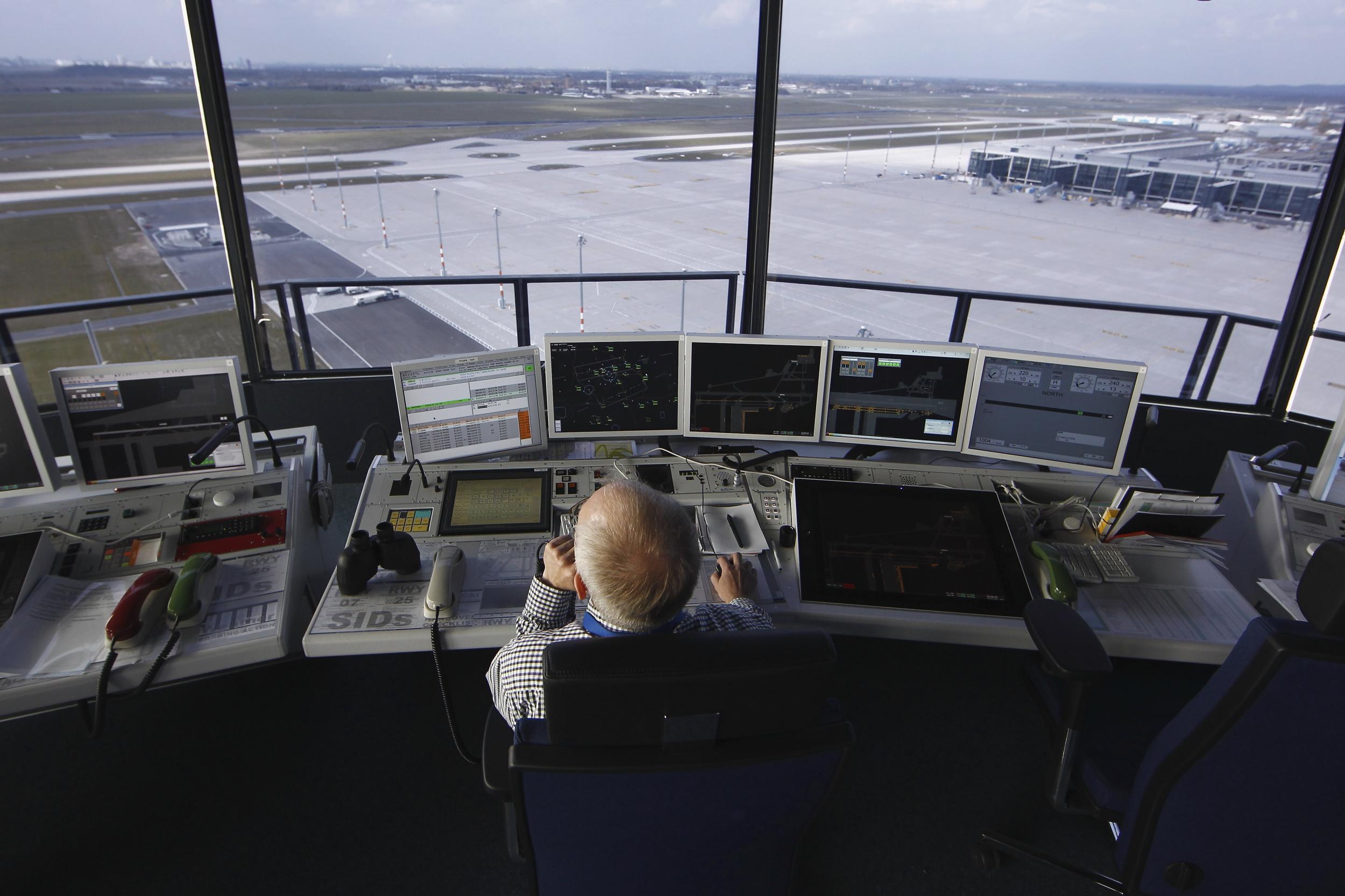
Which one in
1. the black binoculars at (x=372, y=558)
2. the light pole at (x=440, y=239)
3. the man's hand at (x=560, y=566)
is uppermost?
the light pole at (x=440, y=239)

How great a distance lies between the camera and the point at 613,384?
2279 millimetres

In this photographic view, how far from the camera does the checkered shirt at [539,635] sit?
1.23 meters

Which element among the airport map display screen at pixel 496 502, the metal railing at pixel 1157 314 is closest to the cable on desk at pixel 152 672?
the airport map display screen at pixel 496 502

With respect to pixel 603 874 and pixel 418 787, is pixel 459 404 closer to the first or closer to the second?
pixel 418 787

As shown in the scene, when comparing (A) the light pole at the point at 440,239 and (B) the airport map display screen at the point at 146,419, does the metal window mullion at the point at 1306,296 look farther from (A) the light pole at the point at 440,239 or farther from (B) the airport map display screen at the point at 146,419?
(A) the light pole at the point at 440,239

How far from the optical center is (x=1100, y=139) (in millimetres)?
9766

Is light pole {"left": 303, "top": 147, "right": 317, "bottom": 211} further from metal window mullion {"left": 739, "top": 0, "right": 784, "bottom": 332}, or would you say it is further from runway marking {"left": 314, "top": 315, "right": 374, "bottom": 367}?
metal window mullion {"left": 739, "top": 0, "right": 784, "bottom": 332}

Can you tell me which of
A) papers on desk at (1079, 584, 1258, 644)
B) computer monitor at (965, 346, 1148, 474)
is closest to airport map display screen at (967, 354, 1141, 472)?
computer monitor at (965, 346, 1148, 474)

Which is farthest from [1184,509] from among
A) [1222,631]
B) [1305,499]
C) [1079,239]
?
[1079,239]

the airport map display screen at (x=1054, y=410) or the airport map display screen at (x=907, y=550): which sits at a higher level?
the airport map display screen at (x=1054, y=410)

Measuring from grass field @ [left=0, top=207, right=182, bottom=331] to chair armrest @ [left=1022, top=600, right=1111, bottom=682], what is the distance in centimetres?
792

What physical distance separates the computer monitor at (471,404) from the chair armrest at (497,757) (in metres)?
1.05

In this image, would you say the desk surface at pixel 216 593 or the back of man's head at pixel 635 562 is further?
the desk surface at pixel 216 593

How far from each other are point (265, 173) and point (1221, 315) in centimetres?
962
